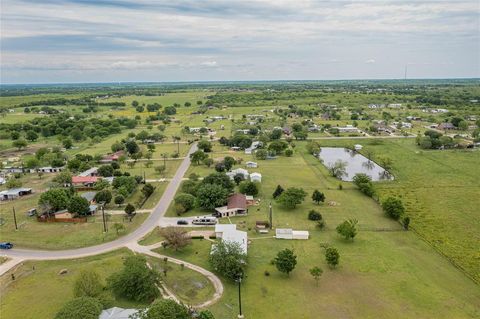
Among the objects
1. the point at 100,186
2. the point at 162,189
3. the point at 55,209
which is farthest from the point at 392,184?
the point at 55,209

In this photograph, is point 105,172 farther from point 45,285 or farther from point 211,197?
point 45,285

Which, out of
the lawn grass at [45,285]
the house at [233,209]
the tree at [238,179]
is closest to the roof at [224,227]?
the house at [233,209]

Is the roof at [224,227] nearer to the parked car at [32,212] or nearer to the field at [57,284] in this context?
the field at [57,284]

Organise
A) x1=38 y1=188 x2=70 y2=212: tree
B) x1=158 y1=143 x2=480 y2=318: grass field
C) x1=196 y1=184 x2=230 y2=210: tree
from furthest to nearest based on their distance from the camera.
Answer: x1=196 y1=184 x2=230 y2=210: tree
x1=38 y1=188 x2=70 y2=212: tree
x1=158 y1=143 x2=480 y2=318: grass field

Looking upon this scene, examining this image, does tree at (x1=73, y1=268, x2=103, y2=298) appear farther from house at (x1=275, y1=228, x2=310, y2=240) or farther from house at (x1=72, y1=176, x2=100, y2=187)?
house at (x1=72, y1=176, x2=100, y2=187)

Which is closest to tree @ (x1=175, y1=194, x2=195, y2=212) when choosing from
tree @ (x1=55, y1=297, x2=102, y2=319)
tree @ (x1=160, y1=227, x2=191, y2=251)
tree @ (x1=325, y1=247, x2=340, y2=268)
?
tree @ (x1=160, y1=227, x2=191, y2=251)
